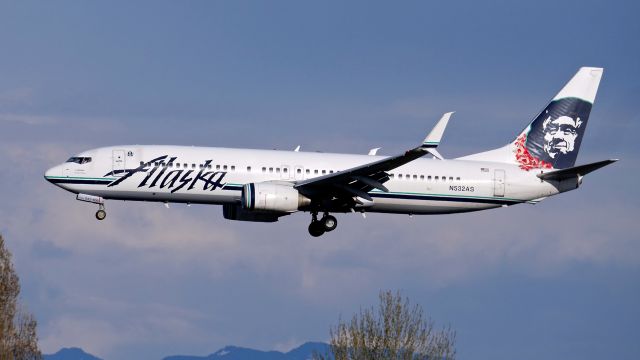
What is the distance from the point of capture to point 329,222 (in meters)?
67.5

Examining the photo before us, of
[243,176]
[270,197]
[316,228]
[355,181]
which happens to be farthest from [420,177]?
[243,176]

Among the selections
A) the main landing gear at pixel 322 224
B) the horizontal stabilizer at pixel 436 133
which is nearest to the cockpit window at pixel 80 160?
the main landing gear at pixel 322 224

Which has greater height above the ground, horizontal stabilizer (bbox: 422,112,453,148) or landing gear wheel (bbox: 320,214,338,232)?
horizontal stabilizer (bbox: 422,112,453,148)

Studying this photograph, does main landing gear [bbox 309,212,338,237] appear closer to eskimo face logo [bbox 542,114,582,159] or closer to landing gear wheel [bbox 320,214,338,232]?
landing gear wheel [bbox 320,214,338,232]

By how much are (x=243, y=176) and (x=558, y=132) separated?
2059 cm

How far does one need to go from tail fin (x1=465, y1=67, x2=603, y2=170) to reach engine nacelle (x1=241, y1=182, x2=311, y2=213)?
12521 mm

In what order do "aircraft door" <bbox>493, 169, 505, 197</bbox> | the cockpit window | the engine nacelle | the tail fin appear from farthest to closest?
the tail fin, "aircraft door" <bbox>493, 169, 505, 197</bbox>, the cockpit window, the engine nacelle

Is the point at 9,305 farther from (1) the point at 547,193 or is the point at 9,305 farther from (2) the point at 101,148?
(1) the point at 547,193

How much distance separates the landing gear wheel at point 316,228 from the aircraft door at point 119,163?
11.0 meters

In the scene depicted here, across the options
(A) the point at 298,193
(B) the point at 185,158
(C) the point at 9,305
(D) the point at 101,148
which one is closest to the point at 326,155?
(A) the point at 298,193

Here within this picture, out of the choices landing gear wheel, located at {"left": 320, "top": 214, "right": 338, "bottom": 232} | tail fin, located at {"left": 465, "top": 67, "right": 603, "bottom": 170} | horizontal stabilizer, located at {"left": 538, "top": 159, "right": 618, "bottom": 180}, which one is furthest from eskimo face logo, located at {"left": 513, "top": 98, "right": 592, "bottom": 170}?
landing gear wheel, located at {"left": 320, "top": 214, "right": 338, "bottom": 232}

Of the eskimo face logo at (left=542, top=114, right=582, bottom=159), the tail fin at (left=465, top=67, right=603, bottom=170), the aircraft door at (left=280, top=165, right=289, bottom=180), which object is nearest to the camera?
the aircraft door at (left=280, top=165, right=289, bottom=180)

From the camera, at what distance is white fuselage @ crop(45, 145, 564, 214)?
209ft

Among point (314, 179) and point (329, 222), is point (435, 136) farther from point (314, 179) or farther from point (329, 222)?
point (329, 222)
